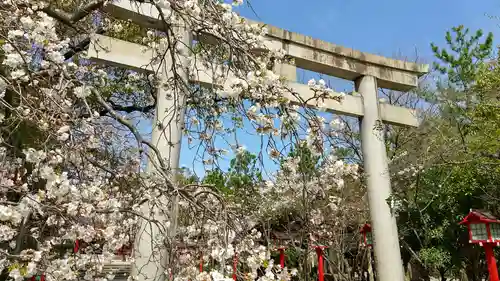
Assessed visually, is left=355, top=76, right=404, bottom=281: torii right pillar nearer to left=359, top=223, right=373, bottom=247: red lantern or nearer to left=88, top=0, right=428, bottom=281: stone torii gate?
left=88, top=0, right=428, bottom=281: stone torii gate

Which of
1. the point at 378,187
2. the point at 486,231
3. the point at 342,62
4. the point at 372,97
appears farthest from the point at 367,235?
the point at 342,62

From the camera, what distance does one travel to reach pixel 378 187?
421 cm

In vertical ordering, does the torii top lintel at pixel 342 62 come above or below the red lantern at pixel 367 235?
above

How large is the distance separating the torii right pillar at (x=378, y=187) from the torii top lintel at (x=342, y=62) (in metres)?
0.18

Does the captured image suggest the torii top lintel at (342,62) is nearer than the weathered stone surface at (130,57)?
No

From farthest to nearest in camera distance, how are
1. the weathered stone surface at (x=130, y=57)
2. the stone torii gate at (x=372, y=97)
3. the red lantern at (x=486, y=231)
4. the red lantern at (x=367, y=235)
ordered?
the red lantern at (x=367, y=235)
the red lantern at (x=486, y=231)
the stone torii gate at (x=372, y=97)
the weathered stone surface at (x=130, y=57)

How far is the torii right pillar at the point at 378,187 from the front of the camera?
396 cm

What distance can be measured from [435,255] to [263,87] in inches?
249

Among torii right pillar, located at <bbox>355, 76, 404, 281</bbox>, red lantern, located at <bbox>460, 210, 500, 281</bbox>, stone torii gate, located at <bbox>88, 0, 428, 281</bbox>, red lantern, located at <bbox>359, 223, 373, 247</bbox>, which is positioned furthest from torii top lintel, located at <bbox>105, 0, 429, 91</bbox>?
red lantern, located at <bbox>359, 223, 373, 247</bbox>

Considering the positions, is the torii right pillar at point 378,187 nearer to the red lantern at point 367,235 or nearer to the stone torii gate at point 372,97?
the stone torii gate at point 372,97

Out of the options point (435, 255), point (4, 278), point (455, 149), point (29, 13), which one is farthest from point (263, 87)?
point (435, 255)

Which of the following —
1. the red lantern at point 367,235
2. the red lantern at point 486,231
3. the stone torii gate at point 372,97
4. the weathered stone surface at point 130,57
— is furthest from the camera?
the red lantern at point 367,235

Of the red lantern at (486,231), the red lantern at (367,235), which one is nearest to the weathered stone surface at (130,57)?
the red lantern at (486,231)

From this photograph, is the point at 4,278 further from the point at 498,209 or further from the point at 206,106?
the point at 498,209
